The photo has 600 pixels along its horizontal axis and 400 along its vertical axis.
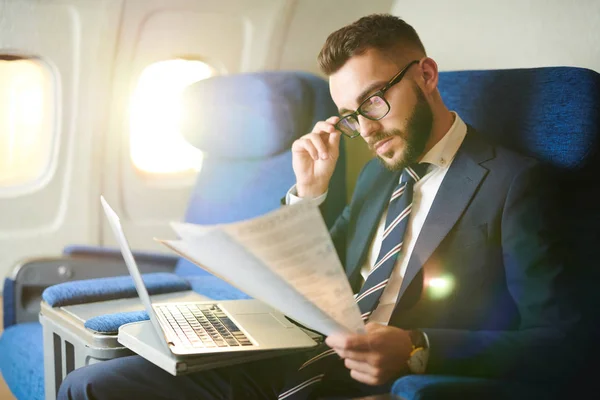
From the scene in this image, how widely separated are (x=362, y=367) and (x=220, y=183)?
1246 mm

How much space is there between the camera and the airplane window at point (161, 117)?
8.19 ft

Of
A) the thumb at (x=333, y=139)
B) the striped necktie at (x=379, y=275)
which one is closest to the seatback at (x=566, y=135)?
the striped necktie at (x=379, y=275)

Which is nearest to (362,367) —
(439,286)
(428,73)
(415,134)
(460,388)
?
(460,388)

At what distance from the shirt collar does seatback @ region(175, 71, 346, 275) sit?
0.52 m

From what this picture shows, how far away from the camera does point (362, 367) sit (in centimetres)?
96

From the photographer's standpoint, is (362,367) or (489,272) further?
(489,272)

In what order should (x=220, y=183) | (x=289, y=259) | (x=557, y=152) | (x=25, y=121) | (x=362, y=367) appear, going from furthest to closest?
1. (x=25, y=121)
2. (x=220, y=183)
3. (x=557, y=152)
4. (x=362, y=367)
5. (x=289, y=259)

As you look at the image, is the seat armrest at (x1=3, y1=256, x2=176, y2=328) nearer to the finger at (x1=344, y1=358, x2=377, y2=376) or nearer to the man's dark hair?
the man's dark hair

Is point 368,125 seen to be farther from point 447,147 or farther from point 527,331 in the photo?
point 527,331

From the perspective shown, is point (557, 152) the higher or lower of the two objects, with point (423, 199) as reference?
higher

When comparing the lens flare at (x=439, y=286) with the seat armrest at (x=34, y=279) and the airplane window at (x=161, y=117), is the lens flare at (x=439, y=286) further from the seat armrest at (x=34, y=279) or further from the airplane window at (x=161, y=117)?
the airplane window at (x=161, y=117)

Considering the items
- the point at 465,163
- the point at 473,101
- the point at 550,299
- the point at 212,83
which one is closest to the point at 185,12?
the point at 212,83

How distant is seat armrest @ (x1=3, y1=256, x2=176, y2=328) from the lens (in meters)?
1.77

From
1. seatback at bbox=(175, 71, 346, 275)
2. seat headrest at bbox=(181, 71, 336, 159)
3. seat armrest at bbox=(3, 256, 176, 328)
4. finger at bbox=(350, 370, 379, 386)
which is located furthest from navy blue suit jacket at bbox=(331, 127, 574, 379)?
seat armrest at bbox=(3, 256, 176, 328)
